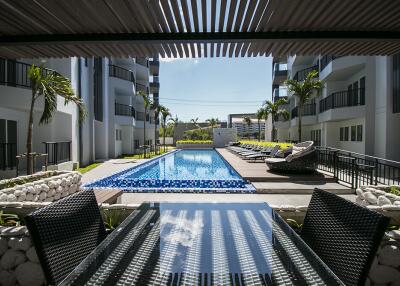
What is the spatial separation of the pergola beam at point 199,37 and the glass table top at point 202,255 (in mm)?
2419

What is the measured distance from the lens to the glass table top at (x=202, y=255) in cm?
160

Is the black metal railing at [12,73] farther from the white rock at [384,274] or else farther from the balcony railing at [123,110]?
the white rock at [384,274]

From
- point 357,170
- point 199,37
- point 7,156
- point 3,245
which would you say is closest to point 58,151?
point 7,156

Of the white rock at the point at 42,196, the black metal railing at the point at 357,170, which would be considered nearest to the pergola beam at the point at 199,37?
the white rock at the point at 42,196

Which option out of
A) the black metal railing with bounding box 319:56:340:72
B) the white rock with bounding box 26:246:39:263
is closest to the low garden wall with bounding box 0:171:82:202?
the white rock with bounding box 26:246:39:263

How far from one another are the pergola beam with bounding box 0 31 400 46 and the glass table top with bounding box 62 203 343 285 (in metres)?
2.42

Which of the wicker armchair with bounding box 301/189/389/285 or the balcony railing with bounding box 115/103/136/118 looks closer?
the wicker armchair with bounding box 301/189/389/285

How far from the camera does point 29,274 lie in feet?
9.65

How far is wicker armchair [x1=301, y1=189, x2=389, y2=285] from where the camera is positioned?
1.74 metres

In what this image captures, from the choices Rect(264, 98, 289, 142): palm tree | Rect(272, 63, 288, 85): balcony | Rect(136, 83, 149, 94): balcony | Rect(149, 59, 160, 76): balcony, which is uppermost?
Rect(149, 59, 160, 76): balcony

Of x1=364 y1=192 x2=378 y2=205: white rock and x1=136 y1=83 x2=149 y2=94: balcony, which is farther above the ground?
x1=136 y1=83 x2=149 y2=94: balcony

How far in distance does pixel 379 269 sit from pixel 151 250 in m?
2.41

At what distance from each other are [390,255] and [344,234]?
1173 mm

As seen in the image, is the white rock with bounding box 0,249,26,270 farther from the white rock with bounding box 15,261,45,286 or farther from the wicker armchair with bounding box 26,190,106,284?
the wicker armchair with bounding box 26,190,106,284
